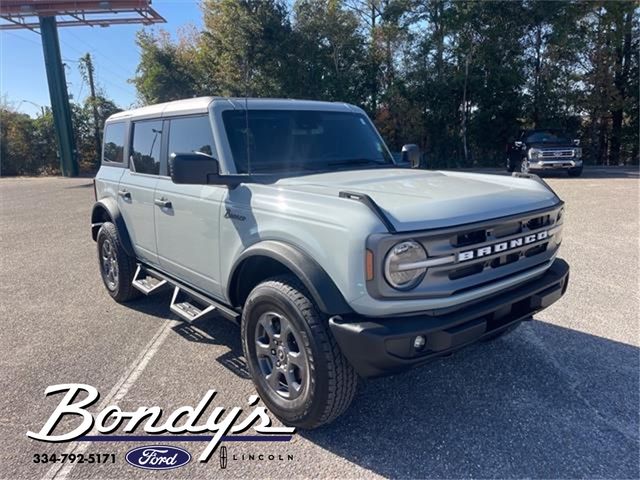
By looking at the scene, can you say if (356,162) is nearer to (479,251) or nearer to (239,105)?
(239,105)

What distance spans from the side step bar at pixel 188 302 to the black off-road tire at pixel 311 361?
0.63m

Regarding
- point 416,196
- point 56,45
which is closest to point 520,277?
point 416,196

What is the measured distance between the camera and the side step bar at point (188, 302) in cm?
342

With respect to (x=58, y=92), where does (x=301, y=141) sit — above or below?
below

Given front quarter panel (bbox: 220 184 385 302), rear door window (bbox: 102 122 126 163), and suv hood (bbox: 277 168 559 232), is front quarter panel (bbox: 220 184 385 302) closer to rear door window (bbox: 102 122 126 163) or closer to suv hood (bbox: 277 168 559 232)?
suv hood (bbox: 277 168 559 232)

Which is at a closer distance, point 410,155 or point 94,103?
point 410,155

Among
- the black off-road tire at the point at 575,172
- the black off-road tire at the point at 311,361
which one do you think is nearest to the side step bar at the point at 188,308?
the black off-road tire at the point at 311,361

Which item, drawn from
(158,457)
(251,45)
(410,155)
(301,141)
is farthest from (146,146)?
(251,45)

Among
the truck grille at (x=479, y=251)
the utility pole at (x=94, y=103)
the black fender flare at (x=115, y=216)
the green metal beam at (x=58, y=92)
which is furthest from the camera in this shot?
the utility pole at (x=94, y=103)

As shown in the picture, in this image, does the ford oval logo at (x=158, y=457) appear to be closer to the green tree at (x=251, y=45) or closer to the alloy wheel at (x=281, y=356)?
the alloy wheel at (x=281, y=356)

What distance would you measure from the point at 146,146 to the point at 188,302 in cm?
162

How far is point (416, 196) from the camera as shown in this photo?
107 inches

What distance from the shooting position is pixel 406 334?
2.27 m

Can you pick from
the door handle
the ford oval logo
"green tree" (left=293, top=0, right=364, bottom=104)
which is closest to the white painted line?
the ford oval logo
